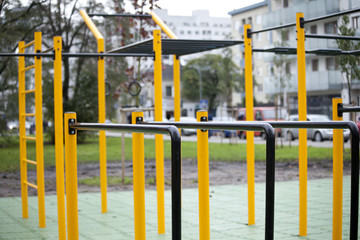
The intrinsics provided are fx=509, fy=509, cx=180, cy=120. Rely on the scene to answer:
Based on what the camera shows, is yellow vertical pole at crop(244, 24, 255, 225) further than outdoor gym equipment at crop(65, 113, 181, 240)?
Yes

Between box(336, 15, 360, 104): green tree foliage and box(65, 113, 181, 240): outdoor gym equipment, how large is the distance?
589 centimetres

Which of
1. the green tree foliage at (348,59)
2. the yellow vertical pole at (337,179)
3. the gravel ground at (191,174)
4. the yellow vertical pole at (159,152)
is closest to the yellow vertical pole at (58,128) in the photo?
the yellow vertical pole at (159,152)

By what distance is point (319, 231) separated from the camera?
199 inches

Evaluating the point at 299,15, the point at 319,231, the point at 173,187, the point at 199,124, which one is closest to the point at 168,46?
the point at 299,15

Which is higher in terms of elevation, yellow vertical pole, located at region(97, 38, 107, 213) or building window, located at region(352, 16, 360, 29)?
A: building window, located at region(352, 16, 360, 29)

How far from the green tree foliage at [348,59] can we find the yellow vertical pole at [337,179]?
14.2 ft

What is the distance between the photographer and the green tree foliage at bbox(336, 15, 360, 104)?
8.26m

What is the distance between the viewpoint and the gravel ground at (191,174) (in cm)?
909

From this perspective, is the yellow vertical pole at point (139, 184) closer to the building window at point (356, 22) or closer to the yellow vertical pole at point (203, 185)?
the yellow vertical pole at point (203, 185)

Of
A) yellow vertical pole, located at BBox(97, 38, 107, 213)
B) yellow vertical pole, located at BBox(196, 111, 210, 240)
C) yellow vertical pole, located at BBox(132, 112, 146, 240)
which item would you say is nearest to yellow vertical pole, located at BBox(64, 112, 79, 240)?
yellow vertical pole, located at BBox(132, 112, 146, 240)

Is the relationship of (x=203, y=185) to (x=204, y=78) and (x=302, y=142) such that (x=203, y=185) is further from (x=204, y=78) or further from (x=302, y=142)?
(x=204, y=78)

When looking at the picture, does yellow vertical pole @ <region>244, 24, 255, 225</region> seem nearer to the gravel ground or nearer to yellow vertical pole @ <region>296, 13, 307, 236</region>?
yellow vertical pole @ <region>296, 13, 307, 236</region>

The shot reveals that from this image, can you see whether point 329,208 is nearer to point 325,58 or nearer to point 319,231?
point 319,231

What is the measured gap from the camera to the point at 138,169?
278 cm
